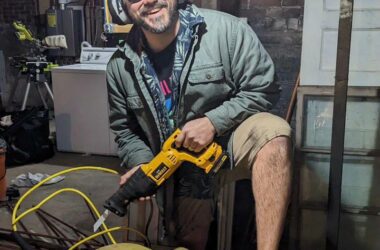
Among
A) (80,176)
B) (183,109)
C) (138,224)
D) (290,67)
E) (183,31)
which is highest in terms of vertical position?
(183,31)

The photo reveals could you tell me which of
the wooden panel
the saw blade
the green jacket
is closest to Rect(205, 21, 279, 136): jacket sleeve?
the green jacket

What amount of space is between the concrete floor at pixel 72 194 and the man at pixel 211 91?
0.89 metres

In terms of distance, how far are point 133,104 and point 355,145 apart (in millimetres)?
884

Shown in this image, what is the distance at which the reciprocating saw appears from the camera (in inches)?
54.4

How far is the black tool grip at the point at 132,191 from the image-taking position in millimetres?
1437

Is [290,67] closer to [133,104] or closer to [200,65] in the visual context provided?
[200,65]

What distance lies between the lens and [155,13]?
53.7 inches

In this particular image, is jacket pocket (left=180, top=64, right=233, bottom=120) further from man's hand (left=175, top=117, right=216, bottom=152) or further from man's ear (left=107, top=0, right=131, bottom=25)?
man's ear (left=107, top=0, right=131, bottom=25)

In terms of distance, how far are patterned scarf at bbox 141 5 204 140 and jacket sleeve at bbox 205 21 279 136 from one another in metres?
0.13

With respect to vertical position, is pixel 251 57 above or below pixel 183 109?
above

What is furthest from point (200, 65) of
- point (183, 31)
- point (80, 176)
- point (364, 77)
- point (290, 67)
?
point (80, 176)

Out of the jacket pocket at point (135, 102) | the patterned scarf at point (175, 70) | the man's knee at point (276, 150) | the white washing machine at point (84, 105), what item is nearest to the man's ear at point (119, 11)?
the patterned scarf at point (175, 70)

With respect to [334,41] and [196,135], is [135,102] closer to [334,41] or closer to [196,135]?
[196,135]

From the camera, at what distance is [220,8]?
1554 millimetres
